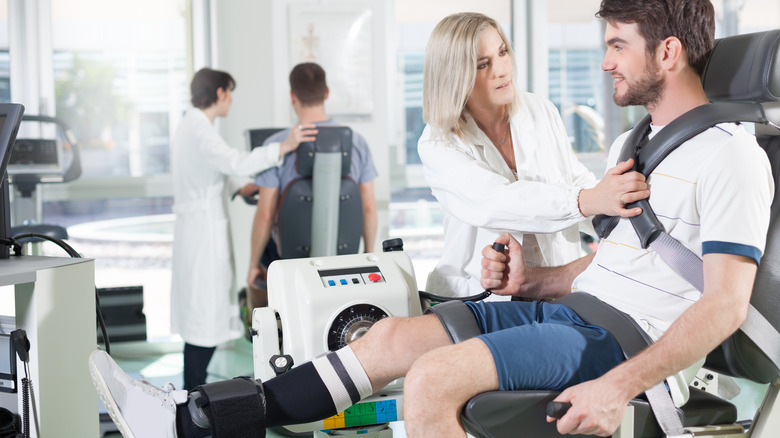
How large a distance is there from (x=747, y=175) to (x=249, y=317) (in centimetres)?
261

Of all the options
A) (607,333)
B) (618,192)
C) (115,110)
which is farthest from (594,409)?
(115,110)

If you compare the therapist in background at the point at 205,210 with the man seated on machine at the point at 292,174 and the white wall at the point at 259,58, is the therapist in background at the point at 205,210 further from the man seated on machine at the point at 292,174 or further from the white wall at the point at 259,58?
the white wall at the point at 259,58

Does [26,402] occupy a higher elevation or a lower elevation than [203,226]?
lower

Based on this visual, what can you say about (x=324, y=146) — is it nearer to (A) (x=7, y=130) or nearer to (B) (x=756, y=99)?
(A) (x=7, y=130)

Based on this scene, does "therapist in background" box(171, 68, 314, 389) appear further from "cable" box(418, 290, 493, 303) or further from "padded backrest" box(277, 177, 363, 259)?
"cable" box(418, 290, 493, 303)

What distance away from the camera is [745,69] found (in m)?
1.44

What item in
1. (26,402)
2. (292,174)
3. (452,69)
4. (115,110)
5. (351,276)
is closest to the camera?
(26,402)

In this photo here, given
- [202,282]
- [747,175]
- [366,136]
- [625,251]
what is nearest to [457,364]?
[625,251]

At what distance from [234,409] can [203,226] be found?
204cm

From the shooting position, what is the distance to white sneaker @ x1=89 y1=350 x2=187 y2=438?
4.55 feet

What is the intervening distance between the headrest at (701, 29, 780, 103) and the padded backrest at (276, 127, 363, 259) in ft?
6.14

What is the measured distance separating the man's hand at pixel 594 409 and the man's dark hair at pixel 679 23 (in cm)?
69

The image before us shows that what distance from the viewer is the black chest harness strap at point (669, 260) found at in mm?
1339

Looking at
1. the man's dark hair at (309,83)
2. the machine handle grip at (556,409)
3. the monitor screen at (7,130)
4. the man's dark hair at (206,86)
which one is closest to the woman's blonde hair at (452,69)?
the machine handle grip at (556,409)
